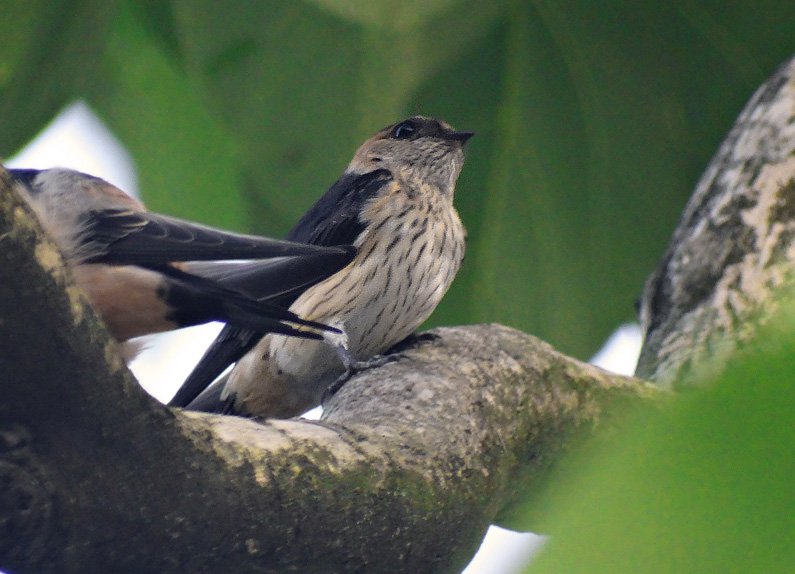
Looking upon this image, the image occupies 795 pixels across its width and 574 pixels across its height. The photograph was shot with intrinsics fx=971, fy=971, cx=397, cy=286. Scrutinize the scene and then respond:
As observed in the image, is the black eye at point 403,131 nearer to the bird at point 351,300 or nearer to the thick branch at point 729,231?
the bird at point 351,300

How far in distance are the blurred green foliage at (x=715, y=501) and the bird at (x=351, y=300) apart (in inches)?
107

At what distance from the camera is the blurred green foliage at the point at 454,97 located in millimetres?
2207

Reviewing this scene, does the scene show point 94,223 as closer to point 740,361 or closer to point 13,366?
point 13,366

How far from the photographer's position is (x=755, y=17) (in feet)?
8.06

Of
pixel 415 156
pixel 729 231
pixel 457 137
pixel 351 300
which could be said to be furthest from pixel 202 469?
pixel 415 156

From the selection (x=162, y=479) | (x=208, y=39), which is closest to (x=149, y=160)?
(x=208, y=39)

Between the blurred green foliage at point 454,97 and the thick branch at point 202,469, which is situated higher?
the blurred green foliage at point 454,97

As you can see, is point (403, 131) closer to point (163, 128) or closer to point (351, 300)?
point (351, 300)

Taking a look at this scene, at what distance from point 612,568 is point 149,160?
223 centimetres

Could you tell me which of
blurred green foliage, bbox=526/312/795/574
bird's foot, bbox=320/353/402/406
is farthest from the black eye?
blurred green foliage, bbox=526/312/795/574

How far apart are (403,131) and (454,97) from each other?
163 cm

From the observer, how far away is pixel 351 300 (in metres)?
3.43

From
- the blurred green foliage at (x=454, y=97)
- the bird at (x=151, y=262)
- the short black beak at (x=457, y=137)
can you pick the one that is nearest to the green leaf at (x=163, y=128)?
the blurred green foliage at (x=454, y=97)

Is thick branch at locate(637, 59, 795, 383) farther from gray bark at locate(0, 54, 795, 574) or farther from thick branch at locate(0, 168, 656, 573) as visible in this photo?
thick branch at locate(0, 168, 656, 573)
